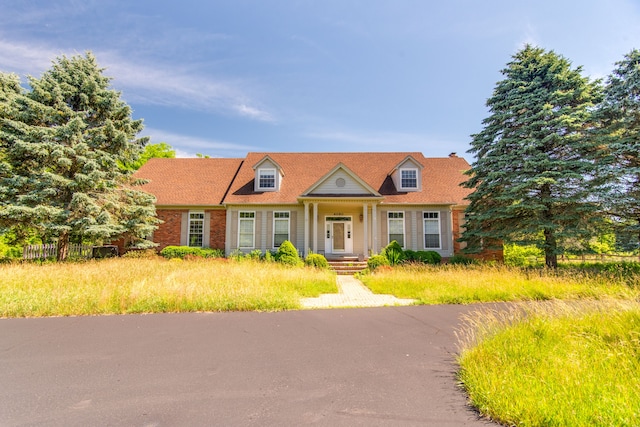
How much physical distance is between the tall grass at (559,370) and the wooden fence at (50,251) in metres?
20.5

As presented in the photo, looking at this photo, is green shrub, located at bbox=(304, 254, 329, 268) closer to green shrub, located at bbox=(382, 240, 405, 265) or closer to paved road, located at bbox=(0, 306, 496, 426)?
green shrub, located at bbox=(382, 240, 405, 265)

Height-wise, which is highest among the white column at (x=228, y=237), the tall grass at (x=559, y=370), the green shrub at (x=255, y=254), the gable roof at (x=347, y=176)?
the gable roof at (x=347, y=176)

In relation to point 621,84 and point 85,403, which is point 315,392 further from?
point 621,84

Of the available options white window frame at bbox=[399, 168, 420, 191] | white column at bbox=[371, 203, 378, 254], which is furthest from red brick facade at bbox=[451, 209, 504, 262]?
white column at bbox=[371, 203, 378, 254]

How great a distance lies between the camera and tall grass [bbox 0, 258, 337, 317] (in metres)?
7.42

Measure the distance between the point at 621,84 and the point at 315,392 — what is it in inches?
648

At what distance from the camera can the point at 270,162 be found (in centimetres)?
1883

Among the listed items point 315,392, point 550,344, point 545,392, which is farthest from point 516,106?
point 315,392

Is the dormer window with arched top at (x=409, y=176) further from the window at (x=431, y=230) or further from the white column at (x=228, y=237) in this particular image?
the white column at (x=228, y=237)

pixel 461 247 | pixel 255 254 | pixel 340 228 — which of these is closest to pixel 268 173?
pixel 255 254

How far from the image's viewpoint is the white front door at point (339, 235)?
61.2 feet

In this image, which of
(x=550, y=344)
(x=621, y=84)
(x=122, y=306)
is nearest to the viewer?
(x=550, y=344)

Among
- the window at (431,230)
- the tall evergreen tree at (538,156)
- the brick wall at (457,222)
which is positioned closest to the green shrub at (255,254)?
the window at (431,230)

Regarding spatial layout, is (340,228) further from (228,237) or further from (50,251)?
(50,251)
